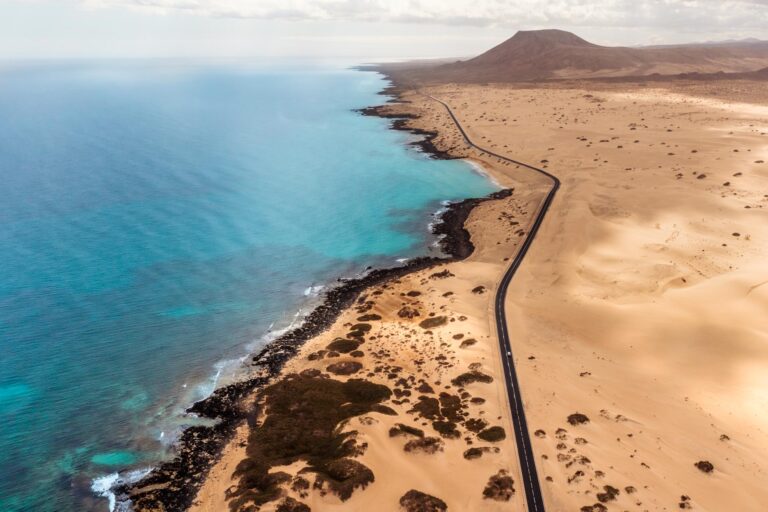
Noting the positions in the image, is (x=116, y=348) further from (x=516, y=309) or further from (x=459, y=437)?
(x=516, y=309)

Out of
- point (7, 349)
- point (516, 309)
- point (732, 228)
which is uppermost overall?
point (732, 228)

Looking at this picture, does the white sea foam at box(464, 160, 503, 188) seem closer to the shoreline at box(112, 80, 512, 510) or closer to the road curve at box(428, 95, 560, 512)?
the road curve at box(428, 95, 560, 512)

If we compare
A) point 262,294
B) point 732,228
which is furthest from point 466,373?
point 732,228

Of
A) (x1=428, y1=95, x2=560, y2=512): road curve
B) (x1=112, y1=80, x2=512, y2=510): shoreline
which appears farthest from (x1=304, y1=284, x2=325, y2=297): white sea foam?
(x1=428, y1=95, x2=560, y2=512): road curve

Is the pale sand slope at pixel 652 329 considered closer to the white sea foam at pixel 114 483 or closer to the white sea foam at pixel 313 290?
the white sea foam at pixel 313 290

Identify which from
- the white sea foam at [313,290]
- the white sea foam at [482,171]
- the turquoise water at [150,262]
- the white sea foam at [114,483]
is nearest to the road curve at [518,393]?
the turquoise water at [150,262]
